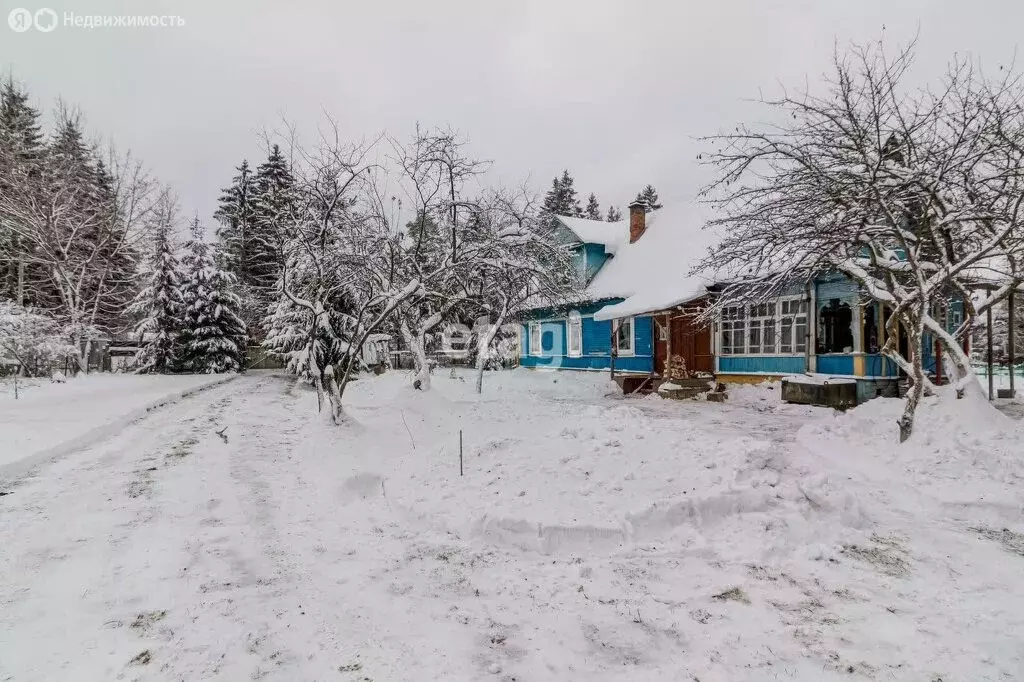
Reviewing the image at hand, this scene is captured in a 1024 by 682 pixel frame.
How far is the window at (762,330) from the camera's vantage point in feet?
53.8

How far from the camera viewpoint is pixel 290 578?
13.7 feet

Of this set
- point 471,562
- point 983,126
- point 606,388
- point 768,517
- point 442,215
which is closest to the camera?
point 471,562

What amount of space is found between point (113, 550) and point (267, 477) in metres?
2.63

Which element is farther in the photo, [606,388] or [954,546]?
[606,388]

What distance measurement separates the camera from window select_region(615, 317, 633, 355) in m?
20.6

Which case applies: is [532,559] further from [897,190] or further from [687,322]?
[687,322]

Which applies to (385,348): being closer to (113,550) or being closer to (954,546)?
(113,550)

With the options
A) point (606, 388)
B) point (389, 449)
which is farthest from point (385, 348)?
point (389, 449)

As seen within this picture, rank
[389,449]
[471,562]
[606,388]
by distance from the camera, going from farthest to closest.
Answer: [606,388], [389,449], [471,562]

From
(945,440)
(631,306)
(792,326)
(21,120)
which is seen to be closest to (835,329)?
(792,326)

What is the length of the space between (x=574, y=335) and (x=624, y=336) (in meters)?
3.45

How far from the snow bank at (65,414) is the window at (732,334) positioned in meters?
16.6

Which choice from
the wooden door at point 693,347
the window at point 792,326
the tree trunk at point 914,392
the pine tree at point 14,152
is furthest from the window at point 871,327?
the pine tree at point 14,152

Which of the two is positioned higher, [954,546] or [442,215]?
[442,215]
